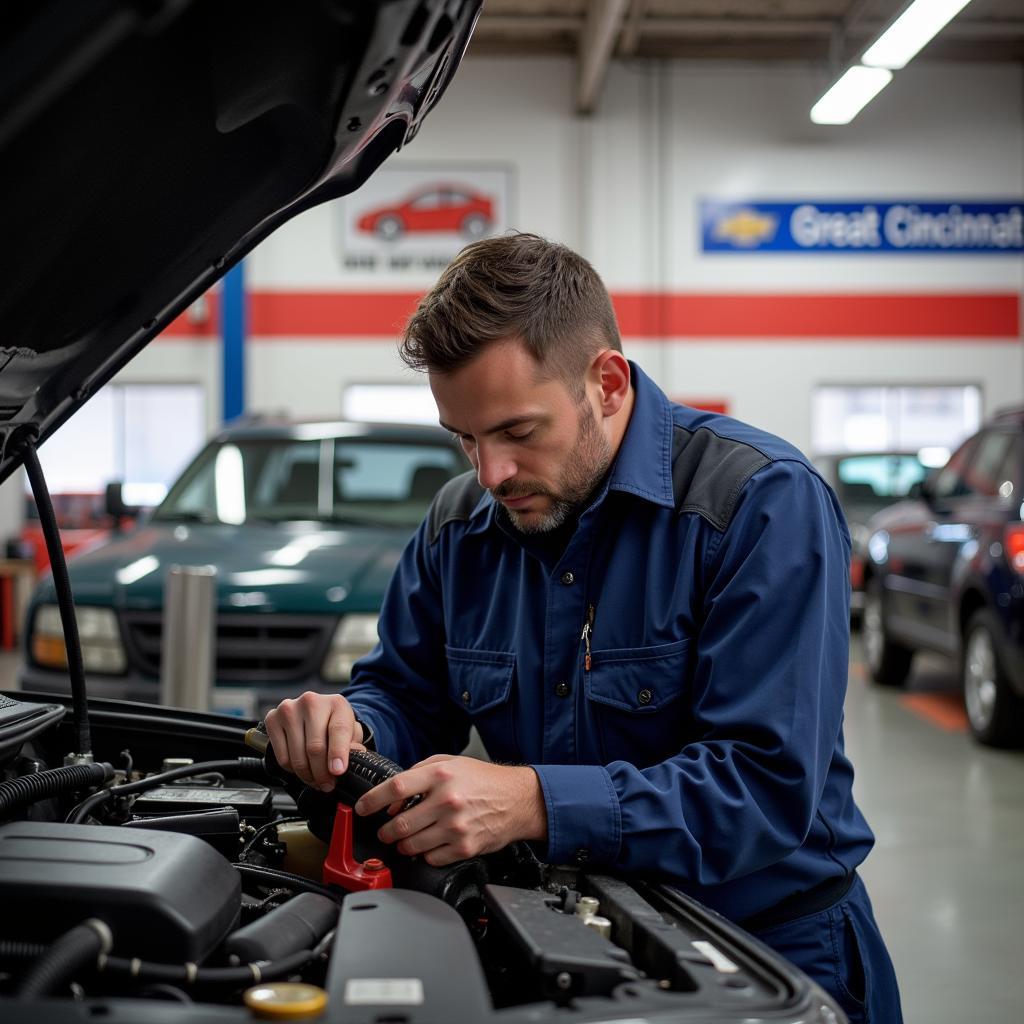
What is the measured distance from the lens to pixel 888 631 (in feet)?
21.0

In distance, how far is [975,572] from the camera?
15.7 ft

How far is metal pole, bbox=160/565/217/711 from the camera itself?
10.4ft

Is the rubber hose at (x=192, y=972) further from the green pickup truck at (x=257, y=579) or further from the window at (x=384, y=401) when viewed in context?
the window at (x=384, y=401)

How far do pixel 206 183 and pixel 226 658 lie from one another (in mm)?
2432

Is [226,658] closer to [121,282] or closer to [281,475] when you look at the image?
[281,475]

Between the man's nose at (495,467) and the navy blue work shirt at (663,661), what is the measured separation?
0.39 feet

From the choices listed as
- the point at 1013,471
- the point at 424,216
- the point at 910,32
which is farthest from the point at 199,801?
the point at 424,216

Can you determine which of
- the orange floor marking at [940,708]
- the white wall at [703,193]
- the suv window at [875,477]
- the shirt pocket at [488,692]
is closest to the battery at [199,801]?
the shirt pocket at [488,692]

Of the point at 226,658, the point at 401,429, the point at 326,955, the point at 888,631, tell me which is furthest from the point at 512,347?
the point at 888,631

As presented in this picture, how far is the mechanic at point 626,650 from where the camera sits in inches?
48.3

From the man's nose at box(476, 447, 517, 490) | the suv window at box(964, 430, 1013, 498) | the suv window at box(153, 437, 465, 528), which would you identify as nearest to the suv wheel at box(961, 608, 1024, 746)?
the suv window at box(964, 430, 1013, 498)

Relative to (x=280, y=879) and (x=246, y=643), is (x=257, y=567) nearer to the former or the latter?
(x=246, y=643)

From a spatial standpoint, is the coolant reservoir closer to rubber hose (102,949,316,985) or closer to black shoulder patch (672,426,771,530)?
rubber hose (102,949,316,985)

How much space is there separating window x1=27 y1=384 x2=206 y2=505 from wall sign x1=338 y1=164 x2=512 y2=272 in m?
2.08
